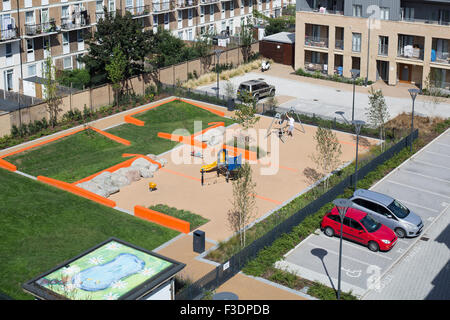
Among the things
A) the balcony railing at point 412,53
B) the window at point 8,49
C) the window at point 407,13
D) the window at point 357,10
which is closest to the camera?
the window at point 8,49

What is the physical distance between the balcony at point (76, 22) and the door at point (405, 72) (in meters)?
26.2

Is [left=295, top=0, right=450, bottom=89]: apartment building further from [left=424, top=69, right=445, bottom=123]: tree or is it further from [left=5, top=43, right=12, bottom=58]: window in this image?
[left=5, top=43, right=12, bottom=58]: window

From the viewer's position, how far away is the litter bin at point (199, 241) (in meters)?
25.6

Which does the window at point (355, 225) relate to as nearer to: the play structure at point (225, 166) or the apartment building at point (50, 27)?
the play structure at point (225, 166)

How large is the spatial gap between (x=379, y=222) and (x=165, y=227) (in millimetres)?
9318

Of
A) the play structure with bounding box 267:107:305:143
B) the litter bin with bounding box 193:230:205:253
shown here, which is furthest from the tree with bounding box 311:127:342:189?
the litter bin with bounding box 193:230:205:253

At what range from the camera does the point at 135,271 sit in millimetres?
19516

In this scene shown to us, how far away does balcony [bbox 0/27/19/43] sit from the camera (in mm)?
45906

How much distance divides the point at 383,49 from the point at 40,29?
27355 millimetres

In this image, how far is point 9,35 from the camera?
46406mm

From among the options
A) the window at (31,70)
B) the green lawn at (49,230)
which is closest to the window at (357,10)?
the window at (31,70)

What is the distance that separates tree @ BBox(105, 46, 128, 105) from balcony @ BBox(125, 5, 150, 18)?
495 inches
